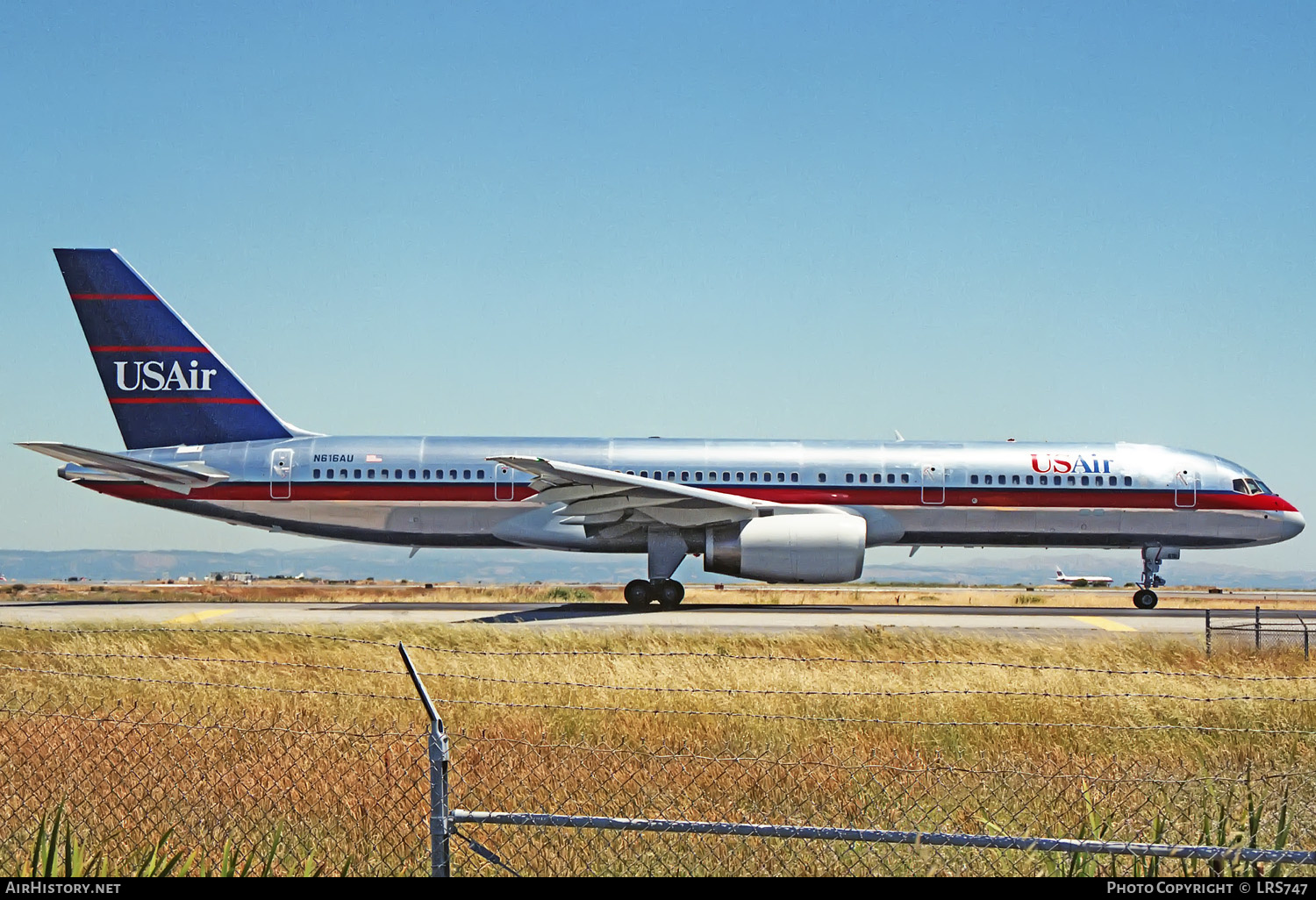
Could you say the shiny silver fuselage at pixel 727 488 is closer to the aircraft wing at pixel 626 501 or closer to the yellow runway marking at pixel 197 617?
the aircraft wing at pixel 626 501

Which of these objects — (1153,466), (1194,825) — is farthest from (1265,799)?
(1153,466)

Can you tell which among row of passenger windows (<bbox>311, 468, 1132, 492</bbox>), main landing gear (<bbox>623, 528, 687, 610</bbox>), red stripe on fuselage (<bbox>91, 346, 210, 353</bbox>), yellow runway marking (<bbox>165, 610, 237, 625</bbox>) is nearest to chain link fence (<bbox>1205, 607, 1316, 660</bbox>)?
row of passenger windows (<bbox>311, 468, 1132, 492</bbox>)

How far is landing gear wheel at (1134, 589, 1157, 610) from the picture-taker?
2803cm

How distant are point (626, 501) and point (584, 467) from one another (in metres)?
1.33

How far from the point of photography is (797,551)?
23.8 metres

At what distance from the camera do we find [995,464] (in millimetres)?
26844

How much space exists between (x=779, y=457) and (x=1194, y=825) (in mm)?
19265

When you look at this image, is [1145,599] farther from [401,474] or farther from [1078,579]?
[1078,579]

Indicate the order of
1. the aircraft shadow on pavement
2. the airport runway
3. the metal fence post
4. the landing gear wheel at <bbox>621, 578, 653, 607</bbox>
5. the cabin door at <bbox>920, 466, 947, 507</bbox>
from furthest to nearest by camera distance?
the cabin door at <bbox>920, 466, 947, 507</bbox> < the landing gear wheel at <bbox>621, 578, 653, 607</bbox> < the aircraft shadow on pavement < the airport runway < the metal fence post

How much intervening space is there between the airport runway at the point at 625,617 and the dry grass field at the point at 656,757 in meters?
5.27

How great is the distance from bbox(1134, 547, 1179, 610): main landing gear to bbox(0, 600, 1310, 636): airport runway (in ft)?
2.79

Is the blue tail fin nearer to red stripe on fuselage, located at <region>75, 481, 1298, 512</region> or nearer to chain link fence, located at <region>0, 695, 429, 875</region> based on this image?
red stripe on fuselage, located at <region>75, 481, 1298, 512</region>

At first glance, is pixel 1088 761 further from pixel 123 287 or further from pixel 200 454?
pixel 123 287

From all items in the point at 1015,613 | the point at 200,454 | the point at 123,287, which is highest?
the point at 123,287
